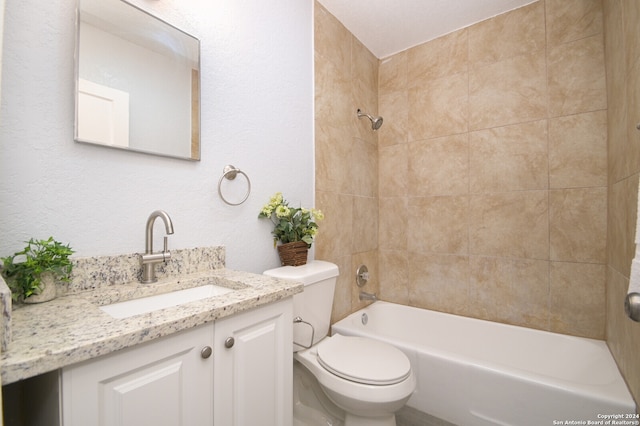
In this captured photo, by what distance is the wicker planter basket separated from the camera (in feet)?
4.83

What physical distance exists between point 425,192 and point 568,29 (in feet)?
4.09

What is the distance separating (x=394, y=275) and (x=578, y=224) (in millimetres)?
1195

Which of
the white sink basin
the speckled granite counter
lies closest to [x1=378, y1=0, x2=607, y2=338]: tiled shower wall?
the speckled granite counter

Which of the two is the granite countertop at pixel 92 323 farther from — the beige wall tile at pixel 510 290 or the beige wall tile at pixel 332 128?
the beige wall tile at pixel 510 290

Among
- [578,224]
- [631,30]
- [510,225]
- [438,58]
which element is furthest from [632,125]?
[438,58]

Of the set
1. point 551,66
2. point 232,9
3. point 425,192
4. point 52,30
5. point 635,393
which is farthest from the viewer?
point 425,192

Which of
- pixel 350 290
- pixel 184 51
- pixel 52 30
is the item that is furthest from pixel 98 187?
pixel 350 290

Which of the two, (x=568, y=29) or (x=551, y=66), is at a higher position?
(x=568, y=29)

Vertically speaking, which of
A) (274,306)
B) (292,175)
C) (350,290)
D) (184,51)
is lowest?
(350,290)

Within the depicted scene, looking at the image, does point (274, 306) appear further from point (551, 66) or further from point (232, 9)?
point (551, 66)

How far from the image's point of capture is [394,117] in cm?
236

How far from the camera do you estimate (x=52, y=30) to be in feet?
2.80

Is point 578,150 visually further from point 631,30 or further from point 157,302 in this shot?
point 157,302

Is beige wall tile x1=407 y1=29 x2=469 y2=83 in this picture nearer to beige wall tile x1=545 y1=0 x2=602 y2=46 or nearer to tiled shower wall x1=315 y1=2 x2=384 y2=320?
tiled shower wall x1=315 y1=2 x2=384 y2=320
